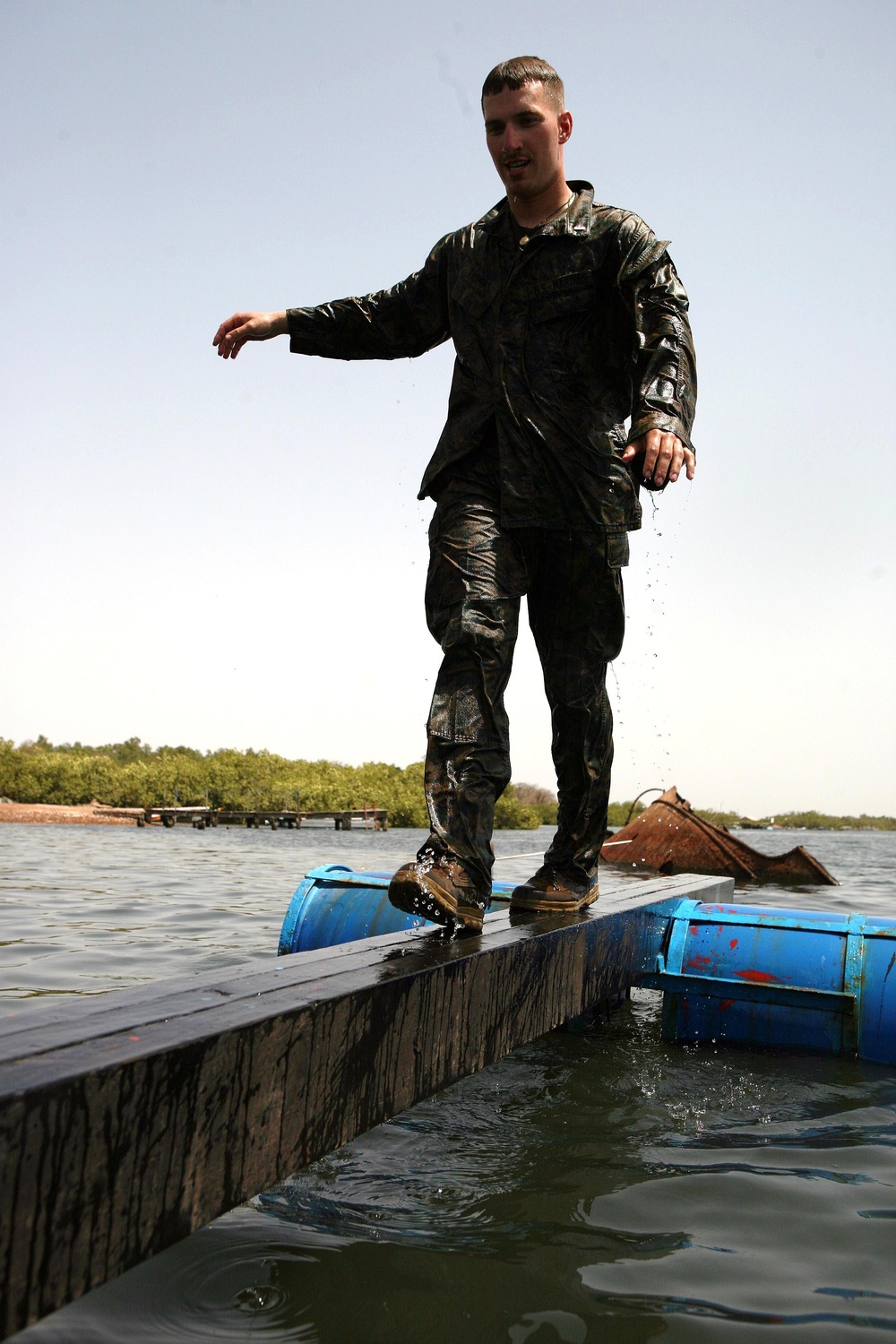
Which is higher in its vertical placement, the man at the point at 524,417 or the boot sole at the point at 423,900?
the man at the point at 524,417

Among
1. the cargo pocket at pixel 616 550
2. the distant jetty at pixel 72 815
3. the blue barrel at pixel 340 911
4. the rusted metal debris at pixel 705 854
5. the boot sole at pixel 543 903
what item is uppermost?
the cargo pocket at pixel 616 550

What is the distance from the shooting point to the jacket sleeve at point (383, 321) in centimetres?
333

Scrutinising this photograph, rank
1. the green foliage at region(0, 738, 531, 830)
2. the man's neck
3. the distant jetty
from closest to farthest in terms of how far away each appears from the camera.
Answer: the man's neck < the distant jetty < the green foliage at region(0, 738, 531, 830)

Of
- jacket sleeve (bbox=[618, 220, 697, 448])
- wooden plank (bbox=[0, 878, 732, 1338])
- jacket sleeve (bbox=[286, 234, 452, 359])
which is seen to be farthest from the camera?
A: jacket sleeve (bbox=[286, 234, 452, 359])

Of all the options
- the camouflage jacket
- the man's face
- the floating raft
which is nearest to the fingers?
the camouflage jacket

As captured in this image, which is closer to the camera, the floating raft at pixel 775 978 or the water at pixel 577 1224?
the water at pixel 577 1224

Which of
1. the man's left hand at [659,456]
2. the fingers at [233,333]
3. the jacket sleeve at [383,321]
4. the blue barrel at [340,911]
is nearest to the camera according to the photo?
the man's left hand at [659,456]

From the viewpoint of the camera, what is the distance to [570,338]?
3043 millimetres

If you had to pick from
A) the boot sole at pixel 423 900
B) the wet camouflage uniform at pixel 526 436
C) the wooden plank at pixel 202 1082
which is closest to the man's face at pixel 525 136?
the wet camouflage uniform at pixel 526 436

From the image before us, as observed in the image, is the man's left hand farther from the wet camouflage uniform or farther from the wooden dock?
the wooden dock

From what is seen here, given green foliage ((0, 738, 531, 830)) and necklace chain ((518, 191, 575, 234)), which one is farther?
green foliage ((0, 738, 531, 830))

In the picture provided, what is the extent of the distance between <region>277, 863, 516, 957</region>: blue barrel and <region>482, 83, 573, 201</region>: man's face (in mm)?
2767

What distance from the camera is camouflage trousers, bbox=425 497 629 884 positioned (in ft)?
8.98

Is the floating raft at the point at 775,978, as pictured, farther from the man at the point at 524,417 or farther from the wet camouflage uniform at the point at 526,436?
the wet camouflage uniform at the point at 526,436
